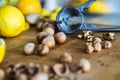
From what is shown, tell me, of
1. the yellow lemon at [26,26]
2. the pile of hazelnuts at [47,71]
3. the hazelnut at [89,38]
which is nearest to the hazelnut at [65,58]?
the pile of hazelnuts at [47,71]

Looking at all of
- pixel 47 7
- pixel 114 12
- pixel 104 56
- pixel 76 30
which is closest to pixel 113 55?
pixel 104 56

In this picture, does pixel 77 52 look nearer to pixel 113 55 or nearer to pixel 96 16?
pixel 113 55

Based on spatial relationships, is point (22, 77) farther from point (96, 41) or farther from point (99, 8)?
point (99, 8)

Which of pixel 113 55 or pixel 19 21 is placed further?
pixel 19 21

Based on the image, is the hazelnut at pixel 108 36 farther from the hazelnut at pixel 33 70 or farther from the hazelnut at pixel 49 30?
the hazelnut at pixel 33 70

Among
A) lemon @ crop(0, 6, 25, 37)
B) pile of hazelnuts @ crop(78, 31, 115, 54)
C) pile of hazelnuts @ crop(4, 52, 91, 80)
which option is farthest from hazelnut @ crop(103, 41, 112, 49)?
lemon @ crop(0, 6, 25, 37)
